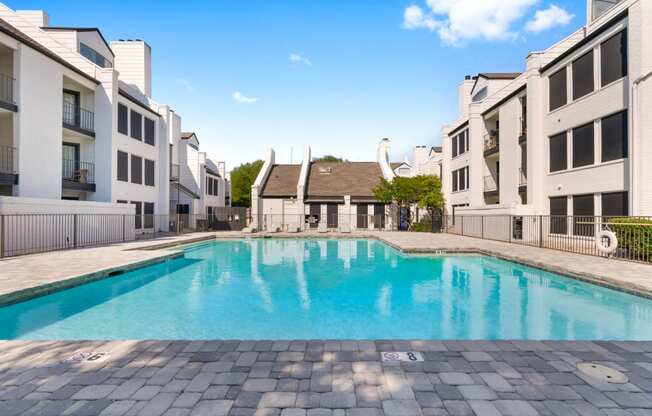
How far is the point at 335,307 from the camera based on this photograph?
24.0ft

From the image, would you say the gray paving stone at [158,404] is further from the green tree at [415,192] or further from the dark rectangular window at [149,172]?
the green tree at [415,192]

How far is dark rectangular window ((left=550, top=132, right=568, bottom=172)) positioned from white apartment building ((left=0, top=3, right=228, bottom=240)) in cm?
2253

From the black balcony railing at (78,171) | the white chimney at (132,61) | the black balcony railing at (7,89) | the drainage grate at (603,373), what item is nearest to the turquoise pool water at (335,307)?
the drainage grate at (603,373)

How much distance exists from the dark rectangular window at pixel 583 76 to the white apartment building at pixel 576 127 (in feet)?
0.14

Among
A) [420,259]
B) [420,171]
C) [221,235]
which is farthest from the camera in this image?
[420,171]

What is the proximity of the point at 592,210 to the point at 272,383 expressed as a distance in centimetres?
1671

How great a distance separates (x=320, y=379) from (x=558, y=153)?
18435 mm

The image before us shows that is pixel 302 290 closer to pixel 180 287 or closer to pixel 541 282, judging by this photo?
pixel 180 287

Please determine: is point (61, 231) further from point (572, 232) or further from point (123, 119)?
point (572, 232)

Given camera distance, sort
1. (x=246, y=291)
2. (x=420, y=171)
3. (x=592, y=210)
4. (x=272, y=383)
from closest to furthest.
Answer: (x=272, y=383), (x=246, y=291), (x=592, y=210), (x=420, y=171)

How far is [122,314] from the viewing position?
6.76 metres

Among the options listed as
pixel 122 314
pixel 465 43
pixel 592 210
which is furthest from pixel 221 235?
pixel 592 210

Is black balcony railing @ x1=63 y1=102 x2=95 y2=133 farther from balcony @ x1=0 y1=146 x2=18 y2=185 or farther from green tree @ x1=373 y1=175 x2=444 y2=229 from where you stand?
green tree @ x1=373 y1=175 x2=444 y2=229

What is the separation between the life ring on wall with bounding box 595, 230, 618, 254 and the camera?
1091cm
